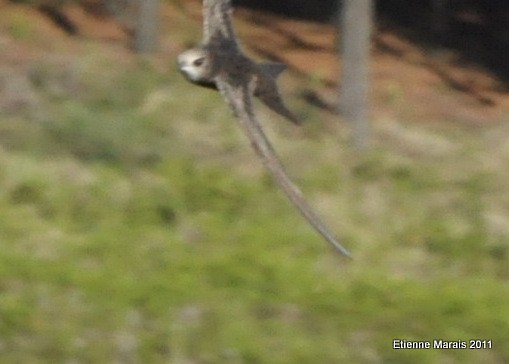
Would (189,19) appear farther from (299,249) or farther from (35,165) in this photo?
(299,249)

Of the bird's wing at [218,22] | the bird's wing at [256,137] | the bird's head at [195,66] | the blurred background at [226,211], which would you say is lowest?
the blurred background at [226,211]

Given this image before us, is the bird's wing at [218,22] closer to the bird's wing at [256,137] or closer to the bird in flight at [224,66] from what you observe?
the bird in flight at [224,66]

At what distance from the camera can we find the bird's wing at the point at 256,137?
326 cm

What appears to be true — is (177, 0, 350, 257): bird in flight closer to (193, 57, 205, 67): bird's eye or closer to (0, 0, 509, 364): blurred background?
(193, 57, 205, 67): bird's eye

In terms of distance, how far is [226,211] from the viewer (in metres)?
9.59

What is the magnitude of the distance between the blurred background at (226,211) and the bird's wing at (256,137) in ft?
13.1

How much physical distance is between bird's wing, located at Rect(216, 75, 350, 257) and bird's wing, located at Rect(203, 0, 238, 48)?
0.10 meters

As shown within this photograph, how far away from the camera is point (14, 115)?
11219mm

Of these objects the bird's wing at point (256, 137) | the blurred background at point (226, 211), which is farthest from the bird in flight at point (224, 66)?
the blurred background at point (226, 211)

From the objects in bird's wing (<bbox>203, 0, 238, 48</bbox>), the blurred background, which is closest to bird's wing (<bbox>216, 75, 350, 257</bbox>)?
bird's wing (<bbox>203, 0, 238, 48</bbox>)

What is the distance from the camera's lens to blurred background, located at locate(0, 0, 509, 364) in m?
7.69

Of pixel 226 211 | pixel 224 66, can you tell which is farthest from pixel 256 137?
pixel 226 211

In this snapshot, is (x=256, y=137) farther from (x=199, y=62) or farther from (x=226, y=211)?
(x=226, y=211)

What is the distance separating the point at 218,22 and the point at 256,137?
14.1 inches
